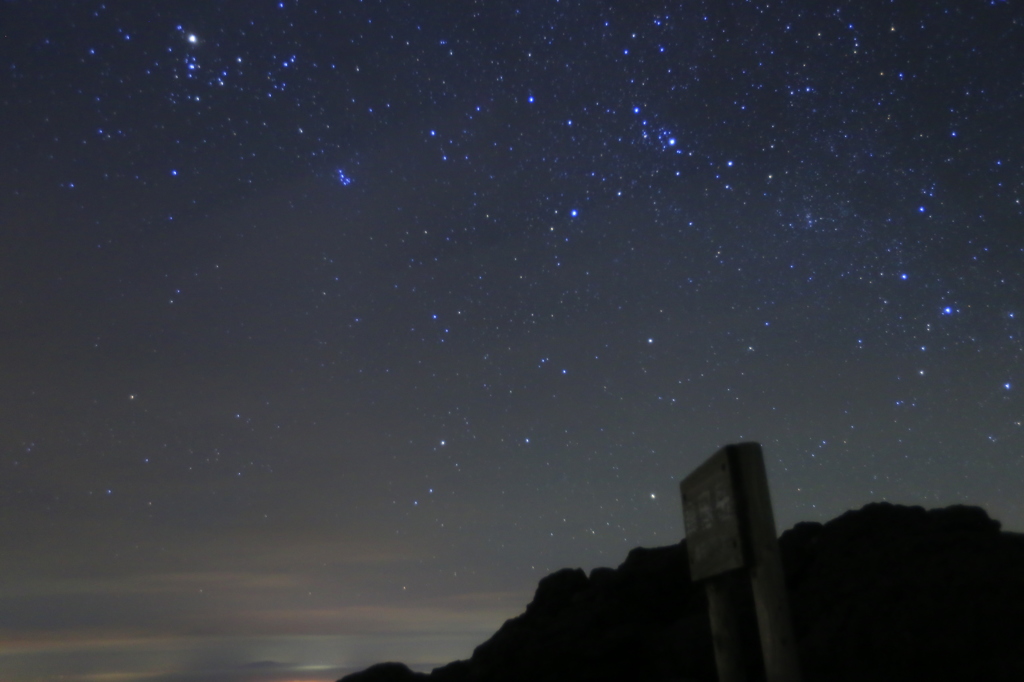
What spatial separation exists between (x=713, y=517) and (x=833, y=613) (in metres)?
3.55

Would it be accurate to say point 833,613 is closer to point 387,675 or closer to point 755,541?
point 755,541

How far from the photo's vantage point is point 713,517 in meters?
4.42

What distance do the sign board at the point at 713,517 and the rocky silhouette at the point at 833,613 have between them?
110 inches

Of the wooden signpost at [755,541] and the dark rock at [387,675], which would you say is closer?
the wooden signpost at [755,541]

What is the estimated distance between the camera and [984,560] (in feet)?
22.1

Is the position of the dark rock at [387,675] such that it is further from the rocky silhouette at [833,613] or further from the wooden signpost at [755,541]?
the wooden signpost at [755,541]

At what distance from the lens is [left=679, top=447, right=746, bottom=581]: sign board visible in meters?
4.08

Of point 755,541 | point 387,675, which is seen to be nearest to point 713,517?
point 755,541

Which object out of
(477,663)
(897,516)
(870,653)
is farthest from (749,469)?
(477,663)

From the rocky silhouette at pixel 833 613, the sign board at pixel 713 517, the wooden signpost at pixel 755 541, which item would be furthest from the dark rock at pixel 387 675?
the wooden signpost at pixel 755 541

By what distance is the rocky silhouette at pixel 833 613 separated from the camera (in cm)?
630

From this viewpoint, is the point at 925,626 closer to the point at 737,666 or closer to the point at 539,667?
the point at 737,666

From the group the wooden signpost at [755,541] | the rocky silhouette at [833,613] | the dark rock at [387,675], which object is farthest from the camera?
the dark rock at [387,675]

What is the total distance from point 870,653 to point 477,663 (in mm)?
4376
